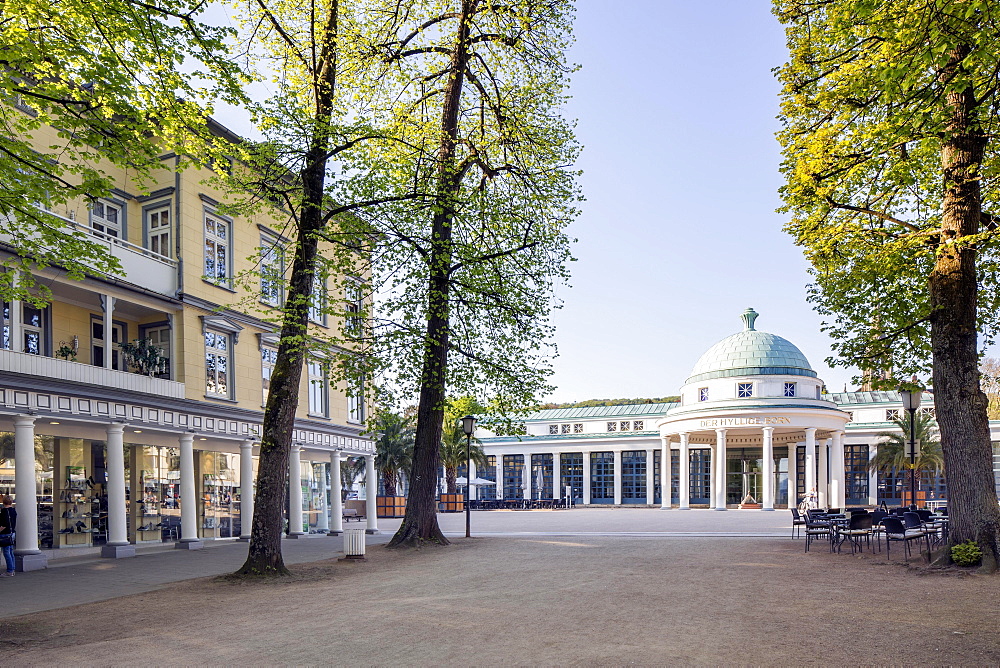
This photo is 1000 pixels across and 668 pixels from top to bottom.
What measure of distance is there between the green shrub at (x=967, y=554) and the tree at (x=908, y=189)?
0.39 ft

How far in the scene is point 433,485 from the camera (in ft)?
69.8

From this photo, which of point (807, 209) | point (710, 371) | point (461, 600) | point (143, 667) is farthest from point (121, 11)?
point (710, 371)

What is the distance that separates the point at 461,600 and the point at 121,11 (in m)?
8.84

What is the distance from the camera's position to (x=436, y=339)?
20.0 m

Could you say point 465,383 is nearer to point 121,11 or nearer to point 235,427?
point 235,427

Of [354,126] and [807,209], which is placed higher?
[354,126]

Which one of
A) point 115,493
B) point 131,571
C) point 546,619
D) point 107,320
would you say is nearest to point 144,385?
point 107,320

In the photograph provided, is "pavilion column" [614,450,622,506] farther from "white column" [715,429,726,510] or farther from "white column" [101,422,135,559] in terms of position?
"white column" [101,422,135,559]

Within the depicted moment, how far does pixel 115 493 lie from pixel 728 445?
46.6 meters

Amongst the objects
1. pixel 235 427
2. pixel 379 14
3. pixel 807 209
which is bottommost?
pixel 235 427

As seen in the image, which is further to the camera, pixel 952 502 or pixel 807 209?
pixel 807 209

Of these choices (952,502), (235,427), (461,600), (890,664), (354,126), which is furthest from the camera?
(235,427)

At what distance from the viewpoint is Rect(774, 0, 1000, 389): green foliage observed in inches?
500

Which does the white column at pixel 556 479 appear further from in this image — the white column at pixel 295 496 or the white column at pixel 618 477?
the white column at pixel 295 496
